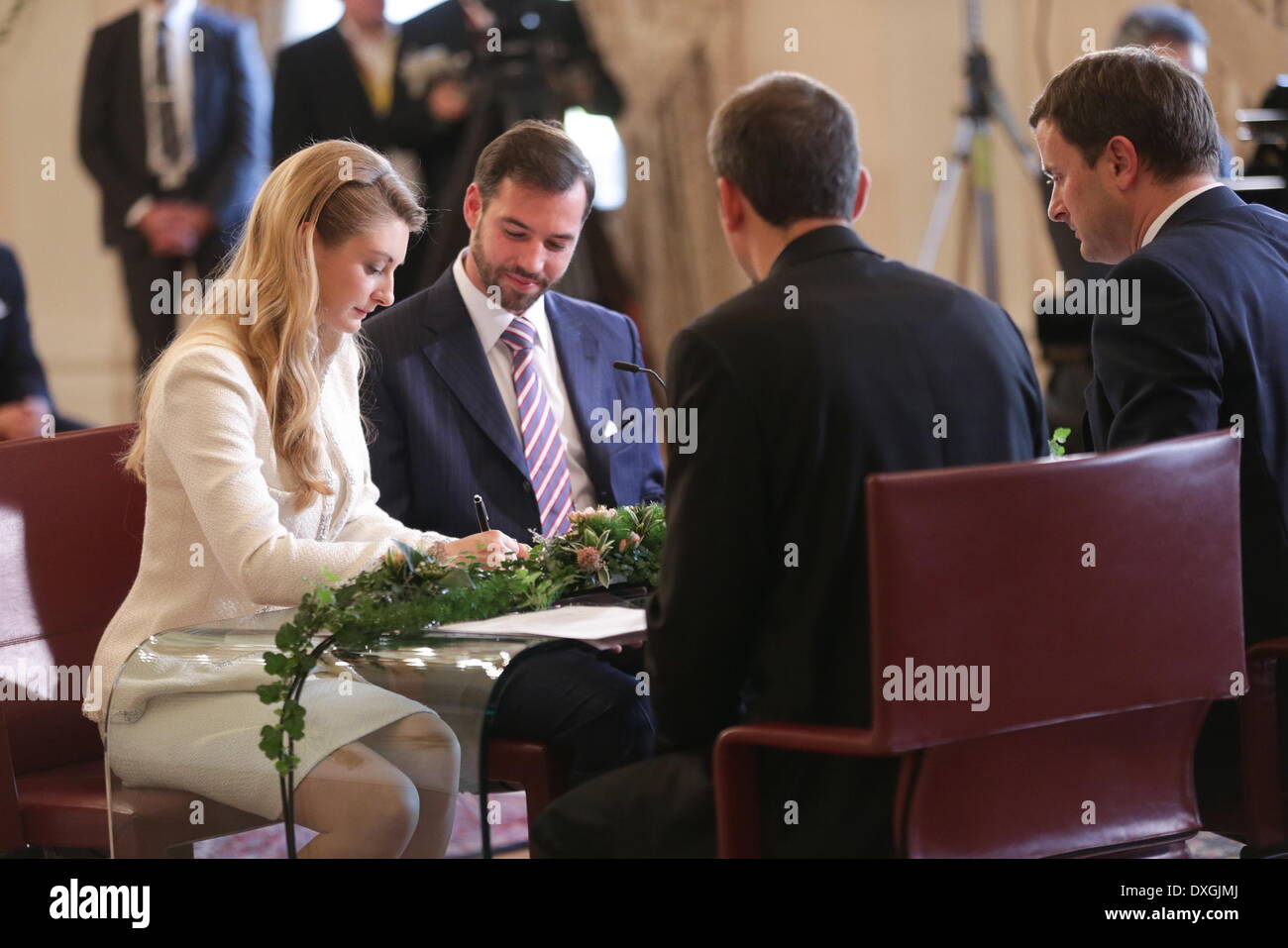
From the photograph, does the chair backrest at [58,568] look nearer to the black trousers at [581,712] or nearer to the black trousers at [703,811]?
the black trousers at [581,712]

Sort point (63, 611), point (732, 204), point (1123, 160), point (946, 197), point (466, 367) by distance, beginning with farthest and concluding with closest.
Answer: point (946, 197), point (466, 367), point (63, 611), point (1123, 160), point (732, 204)

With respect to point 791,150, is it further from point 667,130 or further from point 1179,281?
point 667,130

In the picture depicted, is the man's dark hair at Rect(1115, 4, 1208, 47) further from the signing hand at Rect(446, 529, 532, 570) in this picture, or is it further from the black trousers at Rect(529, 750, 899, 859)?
the black trousers at Rect(529, 750, 899, 859)

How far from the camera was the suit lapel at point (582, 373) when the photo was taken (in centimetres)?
335

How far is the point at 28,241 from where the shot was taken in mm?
6402

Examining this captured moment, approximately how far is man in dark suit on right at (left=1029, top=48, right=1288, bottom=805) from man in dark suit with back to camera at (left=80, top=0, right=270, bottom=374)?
3949 millimetres

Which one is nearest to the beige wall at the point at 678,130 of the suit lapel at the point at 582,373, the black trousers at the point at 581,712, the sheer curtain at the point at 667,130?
the sheer curtain at the point at 667,130

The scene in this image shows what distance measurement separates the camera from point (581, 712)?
2.42 m

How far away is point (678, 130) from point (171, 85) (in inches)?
77.4

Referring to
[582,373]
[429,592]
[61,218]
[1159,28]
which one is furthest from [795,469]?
[61,218]
